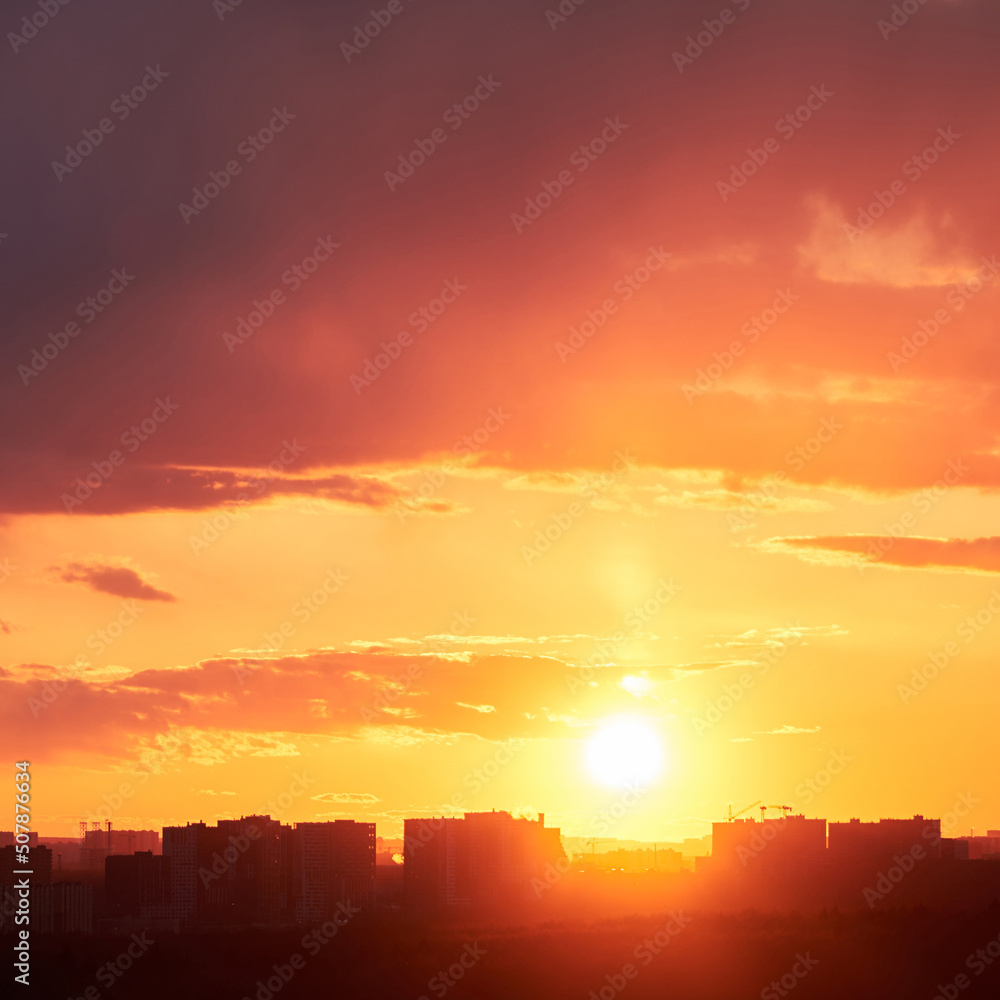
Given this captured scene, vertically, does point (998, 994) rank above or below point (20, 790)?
below

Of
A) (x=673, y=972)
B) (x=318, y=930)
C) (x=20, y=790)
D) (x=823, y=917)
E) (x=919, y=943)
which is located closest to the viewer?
(x=20, y=790)

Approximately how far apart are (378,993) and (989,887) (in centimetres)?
12504

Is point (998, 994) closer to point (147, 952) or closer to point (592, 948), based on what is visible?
point (592, 948)

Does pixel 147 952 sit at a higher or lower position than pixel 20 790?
lower

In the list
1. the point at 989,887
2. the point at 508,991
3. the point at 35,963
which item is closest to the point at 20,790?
the point at 35,963

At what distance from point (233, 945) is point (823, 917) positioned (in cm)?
6362

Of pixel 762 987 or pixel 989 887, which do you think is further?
pixel 989 887

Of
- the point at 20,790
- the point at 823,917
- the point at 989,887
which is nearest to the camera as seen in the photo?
the point at 20,790

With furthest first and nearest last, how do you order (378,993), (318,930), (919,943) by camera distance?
(318,930)
(919,943)
(378,993)

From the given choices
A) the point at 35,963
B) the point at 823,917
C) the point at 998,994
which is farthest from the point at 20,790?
the point at 823,917

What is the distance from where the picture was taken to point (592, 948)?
4877 inches

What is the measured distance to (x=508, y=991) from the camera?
109m

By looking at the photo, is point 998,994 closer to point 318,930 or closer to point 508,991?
point 508,991

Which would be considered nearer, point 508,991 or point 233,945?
point 508,991
